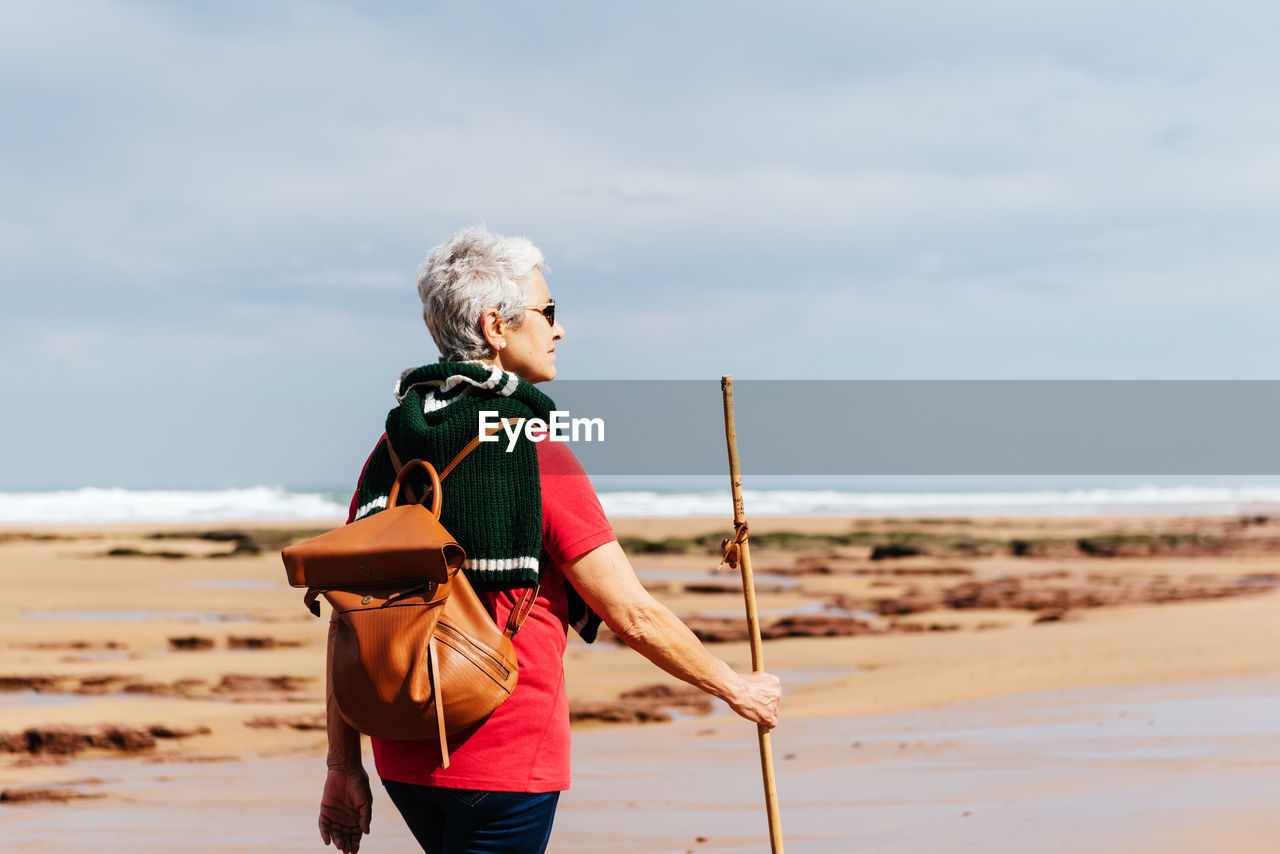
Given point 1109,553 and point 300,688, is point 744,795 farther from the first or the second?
point 1109,553

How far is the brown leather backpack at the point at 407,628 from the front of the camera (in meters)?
1.92

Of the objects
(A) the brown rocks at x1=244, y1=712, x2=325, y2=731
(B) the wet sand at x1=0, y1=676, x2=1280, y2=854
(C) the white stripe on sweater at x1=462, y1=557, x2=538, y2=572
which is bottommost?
(B) the wet sand at x1=0, y1=676, x2=1280, y2=854

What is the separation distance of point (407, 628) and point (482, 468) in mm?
305

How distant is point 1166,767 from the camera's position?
5867mm

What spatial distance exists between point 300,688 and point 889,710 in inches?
Answer: 175

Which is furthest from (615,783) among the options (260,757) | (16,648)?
(16,648)

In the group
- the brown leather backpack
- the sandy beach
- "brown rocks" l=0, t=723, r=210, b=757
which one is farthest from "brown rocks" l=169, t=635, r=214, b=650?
the brown leather backpack

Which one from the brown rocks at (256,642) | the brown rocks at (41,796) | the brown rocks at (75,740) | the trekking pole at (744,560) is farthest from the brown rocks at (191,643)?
the trekking pole at (744,560)

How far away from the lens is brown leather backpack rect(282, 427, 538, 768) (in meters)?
1.92

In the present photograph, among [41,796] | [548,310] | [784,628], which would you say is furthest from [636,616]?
[784,628]

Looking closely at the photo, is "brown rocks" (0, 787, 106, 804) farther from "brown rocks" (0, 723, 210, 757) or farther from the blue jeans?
the blue jeans

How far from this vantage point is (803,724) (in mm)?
7637

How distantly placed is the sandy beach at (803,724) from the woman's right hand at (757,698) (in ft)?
9.12

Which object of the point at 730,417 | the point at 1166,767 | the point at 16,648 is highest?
the point at 730,417
